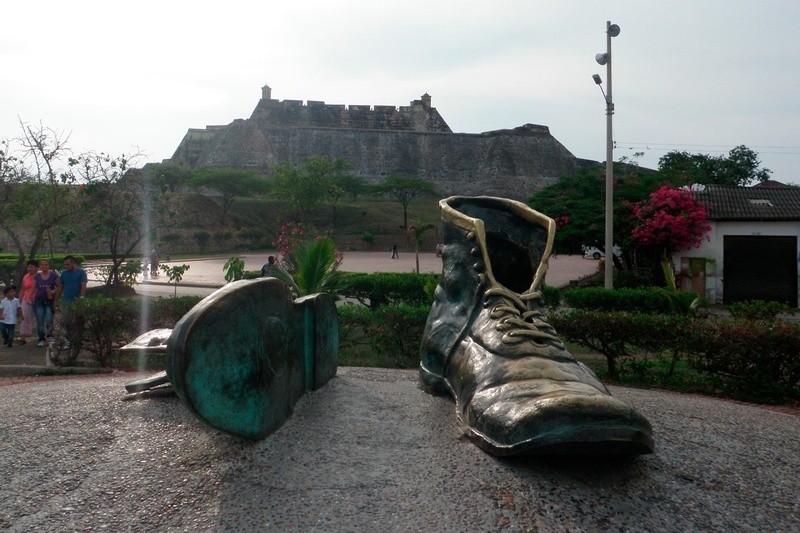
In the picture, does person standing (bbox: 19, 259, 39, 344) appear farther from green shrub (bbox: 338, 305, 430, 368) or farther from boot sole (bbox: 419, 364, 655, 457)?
boot sole (bbox: 419, 364, 655, 457)

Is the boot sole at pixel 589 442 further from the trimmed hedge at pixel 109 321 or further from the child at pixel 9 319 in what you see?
the child at pixel 9 319

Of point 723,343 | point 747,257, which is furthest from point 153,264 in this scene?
point 723,343

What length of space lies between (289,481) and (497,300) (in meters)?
1.07

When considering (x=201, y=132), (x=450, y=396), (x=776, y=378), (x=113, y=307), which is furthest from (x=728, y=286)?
(x=201, y=132)

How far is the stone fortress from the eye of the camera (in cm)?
5278

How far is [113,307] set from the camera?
6.49 meters

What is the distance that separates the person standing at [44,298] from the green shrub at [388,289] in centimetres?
362

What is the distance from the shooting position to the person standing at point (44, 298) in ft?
28.4

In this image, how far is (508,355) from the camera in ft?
7.79

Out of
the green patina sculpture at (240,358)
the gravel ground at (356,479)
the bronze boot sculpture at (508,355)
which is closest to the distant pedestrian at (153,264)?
the gravel ground at (356,479)

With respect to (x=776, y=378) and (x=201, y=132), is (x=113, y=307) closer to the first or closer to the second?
(x=776, y=378)

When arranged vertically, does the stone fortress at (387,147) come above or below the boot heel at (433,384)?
above

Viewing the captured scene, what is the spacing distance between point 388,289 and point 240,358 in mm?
7564

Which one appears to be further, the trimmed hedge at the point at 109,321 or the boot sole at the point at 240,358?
the trimmed hedge at the point at 109,321
